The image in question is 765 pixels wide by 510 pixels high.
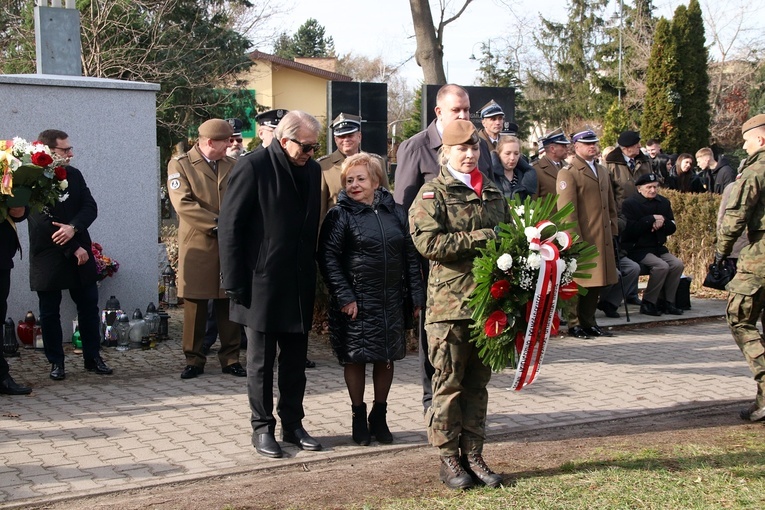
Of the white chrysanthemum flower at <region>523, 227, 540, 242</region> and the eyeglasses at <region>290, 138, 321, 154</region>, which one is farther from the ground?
the eyeglasses at <region>290, 138, 321, 154</region>

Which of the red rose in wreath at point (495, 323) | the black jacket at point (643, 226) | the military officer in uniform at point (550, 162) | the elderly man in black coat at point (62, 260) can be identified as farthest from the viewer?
the black jacket at point (643, 226)

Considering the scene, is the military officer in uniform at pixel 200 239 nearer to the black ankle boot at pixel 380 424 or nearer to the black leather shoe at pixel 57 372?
the black leather shoe at pixel 57 372

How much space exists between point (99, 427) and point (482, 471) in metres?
2.82

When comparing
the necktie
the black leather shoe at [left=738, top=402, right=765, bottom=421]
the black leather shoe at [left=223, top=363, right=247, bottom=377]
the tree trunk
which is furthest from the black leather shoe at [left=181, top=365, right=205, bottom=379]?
the tree trunk

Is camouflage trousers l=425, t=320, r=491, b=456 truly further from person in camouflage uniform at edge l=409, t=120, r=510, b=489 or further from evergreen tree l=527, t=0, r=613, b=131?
evergreen tree l=527, t=0, r=613, b=131

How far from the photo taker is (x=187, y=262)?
796 cm

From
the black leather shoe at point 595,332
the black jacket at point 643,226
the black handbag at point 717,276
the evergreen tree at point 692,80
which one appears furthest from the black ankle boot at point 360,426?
the evergreen tree at point 692,80

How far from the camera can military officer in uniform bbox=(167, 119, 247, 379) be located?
7914 mm

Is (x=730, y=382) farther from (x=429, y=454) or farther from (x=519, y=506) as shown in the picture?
(x=519, y=506)

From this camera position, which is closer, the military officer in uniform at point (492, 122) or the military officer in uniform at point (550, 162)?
the military officer in uniform at point (492, 122)

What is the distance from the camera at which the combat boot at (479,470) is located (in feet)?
16.8

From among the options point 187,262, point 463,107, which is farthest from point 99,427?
point 463,107

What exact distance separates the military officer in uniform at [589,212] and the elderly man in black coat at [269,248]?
15.4 feet

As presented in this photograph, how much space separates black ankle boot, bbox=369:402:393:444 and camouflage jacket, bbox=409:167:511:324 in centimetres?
113
